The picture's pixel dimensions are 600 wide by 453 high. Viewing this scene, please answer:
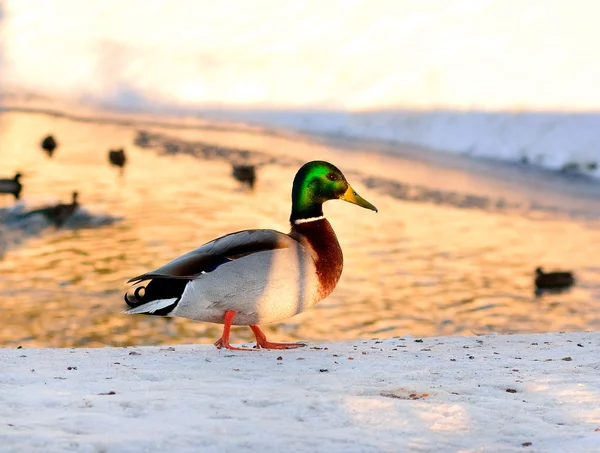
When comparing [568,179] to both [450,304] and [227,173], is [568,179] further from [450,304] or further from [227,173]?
[450,304]

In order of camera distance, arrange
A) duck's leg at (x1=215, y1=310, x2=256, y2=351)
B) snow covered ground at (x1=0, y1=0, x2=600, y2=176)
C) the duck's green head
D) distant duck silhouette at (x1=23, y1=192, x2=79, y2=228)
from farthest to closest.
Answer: snow covered ground at (x1=0, y1=0, x2=600, y2=176)
distant duck silhouette at (x1=23, y1=192, x2=79, y2=228)
the duck's green head
duck's leg at (x1=215, y1=310, x2=256, y2=351)

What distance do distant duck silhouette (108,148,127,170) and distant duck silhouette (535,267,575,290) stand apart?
855 cm

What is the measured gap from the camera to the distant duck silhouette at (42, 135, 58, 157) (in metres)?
18.0

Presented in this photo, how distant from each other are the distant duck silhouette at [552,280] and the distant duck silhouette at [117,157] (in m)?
8.55

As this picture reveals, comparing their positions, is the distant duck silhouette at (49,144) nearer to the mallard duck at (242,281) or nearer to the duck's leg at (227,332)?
the mallard duck at (242,281)

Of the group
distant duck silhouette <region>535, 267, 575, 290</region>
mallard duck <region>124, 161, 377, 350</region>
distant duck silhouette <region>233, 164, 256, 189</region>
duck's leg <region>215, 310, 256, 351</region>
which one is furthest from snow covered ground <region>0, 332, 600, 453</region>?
distant duck silhouette <region>233, 164, 256, 189</region>

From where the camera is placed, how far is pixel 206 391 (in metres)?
4.18

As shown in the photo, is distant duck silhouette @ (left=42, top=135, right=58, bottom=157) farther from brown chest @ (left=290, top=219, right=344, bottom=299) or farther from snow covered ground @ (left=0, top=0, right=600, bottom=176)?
brown chest @ (left=290, top=219, right=344, bottom=299)

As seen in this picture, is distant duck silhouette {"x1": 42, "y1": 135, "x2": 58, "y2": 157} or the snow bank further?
the snow bank

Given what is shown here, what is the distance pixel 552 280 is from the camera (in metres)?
9.81

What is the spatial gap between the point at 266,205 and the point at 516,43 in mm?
10996

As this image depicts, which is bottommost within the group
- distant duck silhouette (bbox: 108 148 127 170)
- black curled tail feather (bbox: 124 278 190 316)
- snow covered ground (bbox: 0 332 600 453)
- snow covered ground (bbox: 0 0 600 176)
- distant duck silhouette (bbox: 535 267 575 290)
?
distant duck silhouette (bbox: 535 267 575 290)

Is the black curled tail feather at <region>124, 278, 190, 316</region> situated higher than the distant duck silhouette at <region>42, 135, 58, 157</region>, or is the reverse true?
the distant duck silhouette at <region>42, 135, 58, 157</region>

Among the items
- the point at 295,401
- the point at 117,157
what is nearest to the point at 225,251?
the point at 295,401
